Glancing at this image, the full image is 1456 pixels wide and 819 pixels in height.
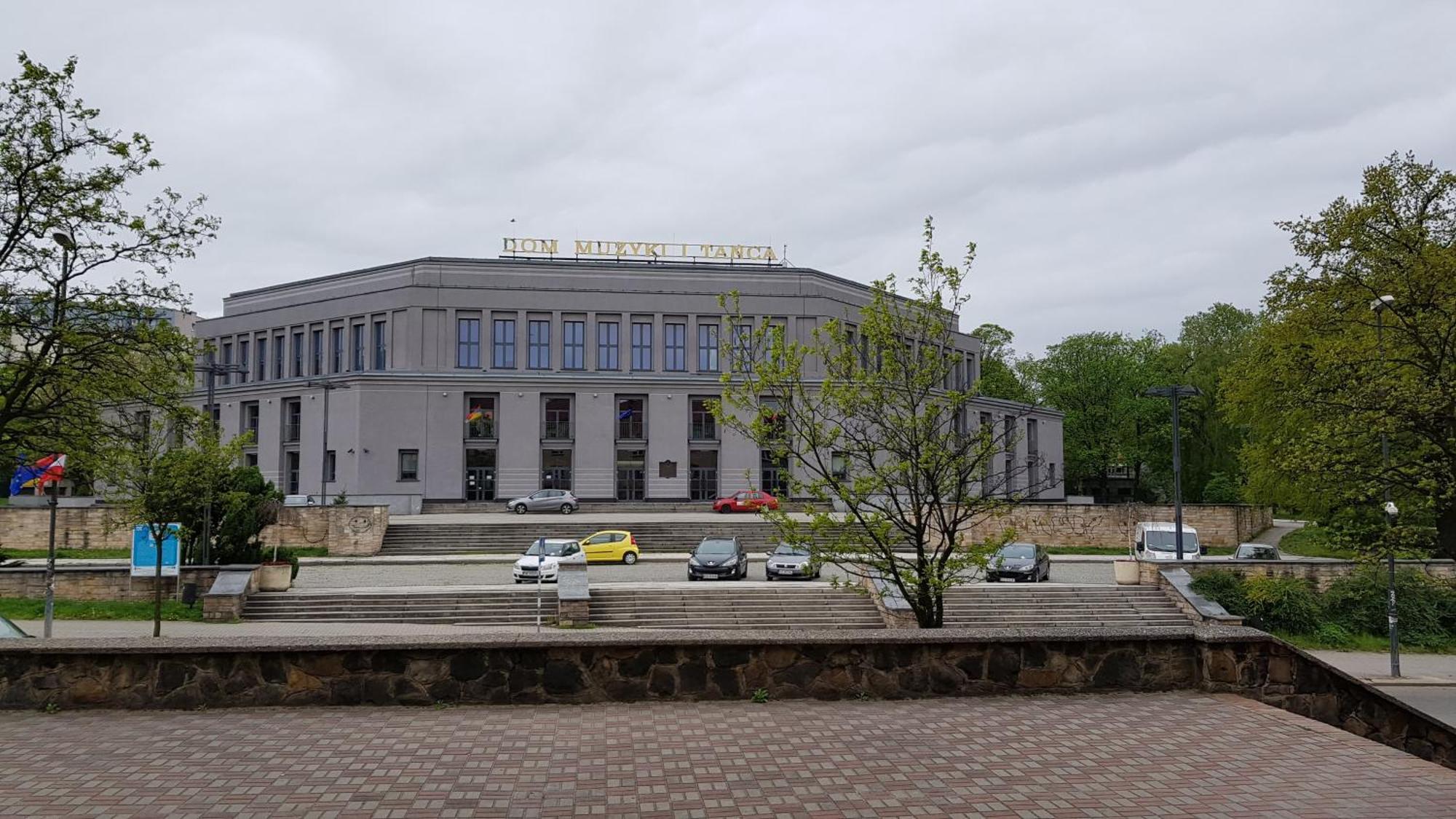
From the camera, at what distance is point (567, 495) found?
50812 millimetres

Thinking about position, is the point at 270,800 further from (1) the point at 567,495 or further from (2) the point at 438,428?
(2) the point at 438,428

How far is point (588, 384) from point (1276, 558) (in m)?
37.5

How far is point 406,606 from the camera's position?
24.2m

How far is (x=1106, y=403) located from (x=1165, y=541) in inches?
1470

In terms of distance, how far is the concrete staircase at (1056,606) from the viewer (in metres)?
24.1

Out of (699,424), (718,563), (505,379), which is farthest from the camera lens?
(699,424)

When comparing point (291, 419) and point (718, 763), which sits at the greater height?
point (291, 419)

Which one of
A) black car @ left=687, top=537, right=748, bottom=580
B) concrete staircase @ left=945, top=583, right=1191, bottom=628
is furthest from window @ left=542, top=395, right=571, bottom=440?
concrete staircase @ left=945, top=583, right=1191, bottom=628

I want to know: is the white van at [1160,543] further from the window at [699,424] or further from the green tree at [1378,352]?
the window at [699,424]

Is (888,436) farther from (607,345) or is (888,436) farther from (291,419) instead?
(291,419)

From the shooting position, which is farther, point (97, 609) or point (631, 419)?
point (631, 419)

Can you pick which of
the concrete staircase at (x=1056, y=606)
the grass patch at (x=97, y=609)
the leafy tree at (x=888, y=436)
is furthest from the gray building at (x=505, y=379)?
the leafy tree at (x=888, y=436)

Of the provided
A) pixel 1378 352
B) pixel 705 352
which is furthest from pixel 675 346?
pixel 1378 352

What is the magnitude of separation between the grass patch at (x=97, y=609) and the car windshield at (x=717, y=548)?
1344 cm
